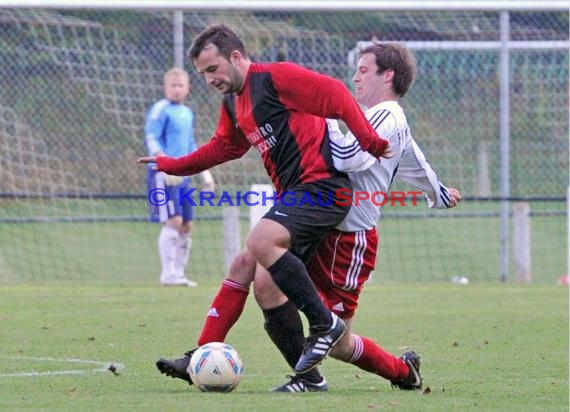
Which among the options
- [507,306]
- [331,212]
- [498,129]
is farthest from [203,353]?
[498,129]

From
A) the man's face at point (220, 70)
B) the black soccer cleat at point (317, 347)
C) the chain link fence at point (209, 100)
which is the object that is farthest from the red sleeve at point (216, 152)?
the chain link fence at point (209, 100)

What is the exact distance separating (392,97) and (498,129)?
30.8ft

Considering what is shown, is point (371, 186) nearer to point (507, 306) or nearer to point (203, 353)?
point (203, 353)

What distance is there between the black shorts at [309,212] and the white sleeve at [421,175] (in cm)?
50

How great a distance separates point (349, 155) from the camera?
611 cm

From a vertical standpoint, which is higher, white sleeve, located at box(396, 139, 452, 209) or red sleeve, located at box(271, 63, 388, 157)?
red sleeve, located at box(271, 63, 388, 157)

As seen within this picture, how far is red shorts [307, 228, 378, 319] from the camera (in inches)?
247

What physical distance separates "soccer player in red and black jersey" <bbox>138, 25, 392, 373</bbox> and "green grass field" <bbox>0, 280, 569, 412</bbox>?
50cm

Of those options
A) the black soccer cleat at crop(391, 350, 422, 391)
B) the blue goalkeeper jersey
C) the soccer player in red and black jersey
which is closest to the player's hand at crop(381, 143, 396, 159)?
the soccer player in red and black jersey

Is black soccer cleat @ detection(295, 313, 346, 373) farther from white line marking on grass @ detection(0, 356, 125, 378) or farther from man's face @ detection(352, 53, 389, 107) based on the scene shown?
white line marking on grass @ detection(0, 356, 125, 378)

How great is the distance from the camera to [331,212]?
20.0 ft

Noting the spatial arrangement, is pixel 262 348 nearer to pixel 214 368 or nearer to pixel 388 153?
pixel 214 368

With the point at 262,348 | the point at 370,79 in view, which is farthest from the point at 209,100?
the point at 370,79

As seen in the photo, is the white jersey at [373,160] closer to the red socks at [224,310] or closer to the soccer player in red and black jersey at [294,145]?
the soccer player in red and black jersey at [294,145]
